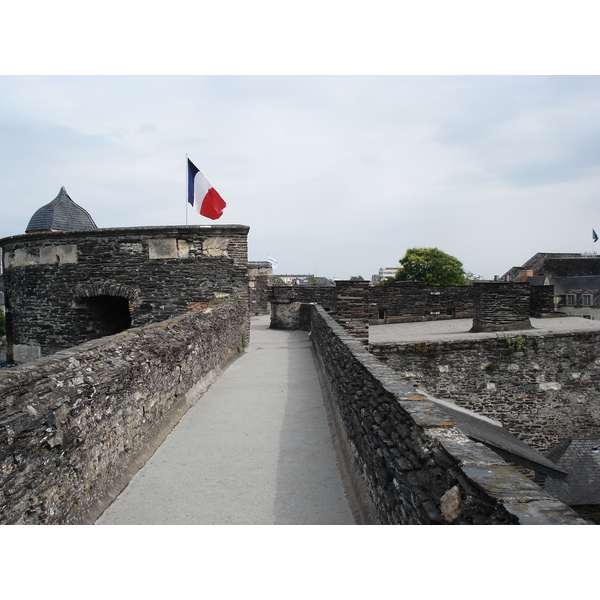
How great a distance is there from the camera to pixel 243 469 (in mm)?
5086

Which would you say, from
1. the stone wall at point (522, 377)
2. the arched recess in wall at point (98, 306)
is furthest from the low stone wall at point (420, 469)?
the arched recess in wall at point (98, 306)

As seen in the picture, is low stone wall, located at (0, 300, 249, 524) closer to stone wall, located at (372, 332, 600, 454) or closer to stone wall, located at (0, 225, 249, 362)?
stone wall, located at (372, 332, 600, 454)

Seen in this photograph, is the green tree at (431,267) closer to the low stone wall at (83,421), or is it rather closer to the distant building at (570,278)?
the distant building at (570,278)

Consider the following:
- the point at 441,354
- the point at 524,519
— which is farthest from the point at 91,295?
the point at 524,519

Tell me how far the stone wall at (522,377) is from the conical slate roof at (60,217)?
54.5 feet

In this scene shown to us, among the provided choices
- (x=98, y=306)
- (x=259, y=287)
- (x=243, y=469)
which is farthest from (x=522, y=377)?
(x=259, y=287)

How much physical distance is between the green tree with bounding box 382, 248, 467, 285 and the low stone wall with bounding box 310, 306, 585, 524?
4237 centimetres

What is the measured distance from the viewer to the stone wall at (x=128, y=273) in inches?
528

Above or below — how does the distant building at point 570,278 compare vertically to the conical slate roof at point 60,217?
below

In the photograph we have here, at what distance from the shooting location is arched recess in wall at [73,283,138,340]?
13.6 meters

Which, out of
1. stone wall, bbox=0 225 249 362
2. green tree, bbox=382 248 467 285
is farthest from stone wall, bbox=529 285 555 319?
green tree, bbox=382 248 467 285

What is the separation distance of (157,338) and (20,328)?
1079cm

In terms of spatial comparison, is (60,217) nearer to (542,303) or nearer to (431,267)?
(542,303)

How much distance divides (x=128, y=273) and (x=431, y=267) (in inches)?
1489
